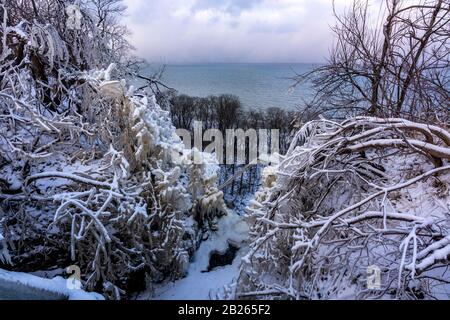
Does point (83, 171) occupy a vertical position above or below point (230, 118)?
below

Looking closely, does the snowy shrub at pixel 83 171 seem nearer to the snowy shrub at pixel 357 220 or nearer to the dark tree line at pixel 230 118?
the snowy shrub at pixel 357 220

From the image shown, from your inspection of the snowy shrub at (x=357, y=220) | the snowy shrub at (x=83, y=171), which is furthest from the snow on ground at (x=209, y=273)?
the snowy shrub at (x=357, y=220)

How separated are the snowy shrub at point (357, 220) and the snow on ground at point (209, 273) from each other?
1401mm

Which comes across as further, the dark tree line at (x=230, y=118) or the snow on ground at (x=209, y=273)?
the dark tree line at (x=230, y=118)

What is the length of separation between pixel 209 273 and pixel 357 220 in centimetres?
513

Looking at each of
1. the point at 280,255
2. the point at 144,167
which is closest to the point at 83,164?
the point at 144,167

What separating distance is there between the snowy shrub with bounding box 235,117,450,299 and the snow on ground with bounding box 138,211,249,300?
1.40 m

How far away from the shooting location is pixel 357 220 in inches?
134

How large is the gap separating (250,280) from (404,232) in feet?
6.59

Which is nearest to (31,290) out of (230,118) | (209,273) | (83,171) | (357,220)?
(83,171)

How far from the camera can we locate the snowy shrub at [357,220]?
126 inches

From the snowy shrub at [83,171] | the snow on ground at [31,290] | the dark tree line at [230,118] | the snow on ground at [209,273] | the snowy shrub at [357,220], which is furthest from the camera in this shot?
the dark tree line at [230,118]

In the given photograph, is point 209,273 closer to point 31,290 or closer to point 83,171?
point 83,171

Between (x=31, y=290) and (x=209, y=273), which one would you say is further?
(x=209, y=273)
